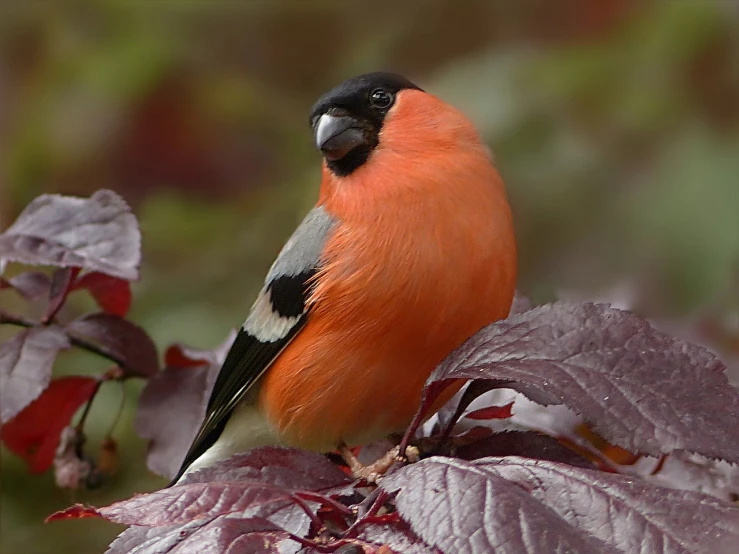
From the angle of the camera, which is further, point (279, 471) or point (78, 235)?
Answer: point (78, 235)

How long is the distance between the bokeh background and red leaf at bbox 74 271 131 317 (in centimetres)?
67

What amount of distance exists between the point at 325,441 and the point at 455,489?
672 millimetres

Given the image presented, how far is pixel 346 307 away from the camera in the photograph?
1.26 metres

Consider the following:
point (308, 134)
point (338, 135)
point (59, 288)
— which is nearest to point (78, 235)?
point (59, 288)

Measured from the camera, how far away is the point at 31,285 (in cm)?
148

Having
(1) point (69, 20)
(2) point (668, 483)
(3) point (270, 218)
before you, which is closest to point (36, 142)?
(1) point (69, 20)

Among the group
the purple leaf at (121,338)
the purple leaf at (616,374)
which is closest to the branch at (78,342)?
the purple leaf at (121,338)

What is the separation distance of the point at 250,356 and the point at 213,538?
0.72 m

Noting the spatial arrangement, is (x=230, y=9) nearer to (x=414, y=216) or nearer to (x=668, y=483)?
(x=414, y=216)

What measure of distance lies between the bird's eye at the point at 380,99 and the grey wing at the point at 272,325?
0.21 metres

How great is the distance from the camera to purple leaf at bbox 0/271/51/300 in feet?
4.80

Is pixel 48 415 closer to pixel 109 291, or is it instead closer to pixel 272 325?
pixel 109 291

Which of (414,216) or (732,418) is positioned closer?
(732,418)

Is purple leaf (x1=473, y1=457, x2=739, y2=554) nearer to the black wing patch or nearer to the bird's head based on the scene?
the black wing patch
